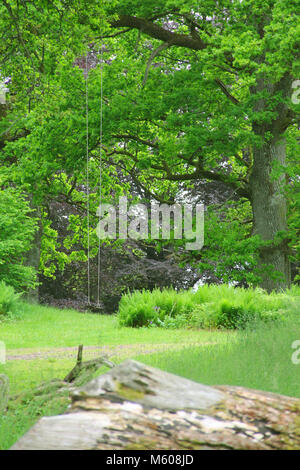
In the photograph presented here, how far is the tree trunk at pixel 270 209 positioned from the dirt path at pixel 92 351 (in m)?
6.99

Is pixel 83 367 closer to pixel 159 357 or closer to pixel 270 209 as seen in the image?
pixel 159 357

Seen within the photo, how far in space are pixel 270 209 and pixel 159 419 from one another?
44.9ft

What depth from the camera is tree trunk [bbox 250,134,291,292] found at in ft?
53.4

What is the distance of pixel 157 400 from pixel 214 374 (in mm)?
2884

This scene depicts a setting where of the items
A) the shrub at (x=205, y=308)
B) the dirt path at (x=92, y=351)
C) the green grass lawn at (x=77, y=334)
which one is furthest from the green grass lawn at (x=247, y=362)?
the shrub at (x=205, y=308)

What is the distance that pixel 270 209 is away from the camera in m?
16.7

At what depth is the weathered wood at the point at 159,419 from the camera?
3.37m

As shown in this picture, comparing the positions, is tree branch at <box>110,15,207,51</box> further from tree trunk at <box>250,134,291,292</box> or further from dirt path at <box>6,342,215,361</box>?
dirt path at <box>6,342,215,361</box>

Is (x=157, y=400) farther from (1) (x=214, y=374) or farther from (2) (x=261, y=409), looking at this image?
(1) (x=214, y=374)

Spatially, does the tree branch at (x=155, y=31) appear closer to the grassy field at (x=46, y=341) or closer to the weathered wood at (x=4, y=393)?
the grassy field at (x=46, y=341)

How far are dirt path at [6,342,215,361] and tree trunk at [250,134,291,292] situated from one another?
6986 millimetres

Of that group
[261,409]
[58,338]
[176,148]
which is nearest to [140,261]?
[176,148]

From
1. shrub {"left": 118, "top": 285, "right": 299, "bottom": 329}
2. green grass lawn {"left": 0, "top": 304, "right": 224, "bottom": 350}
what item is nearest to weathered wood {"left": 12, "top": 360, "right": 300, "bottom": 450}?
green grass lawn {"left": 0, "top": 304, "right": 224, "bottom": 350}

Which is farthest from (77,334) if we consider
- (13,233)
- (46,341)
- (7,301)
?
(13,233)
